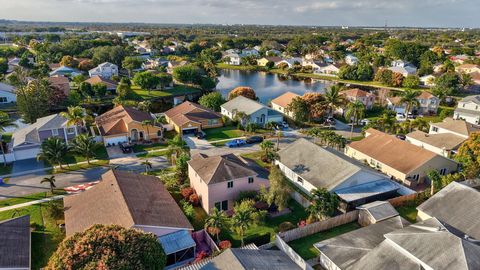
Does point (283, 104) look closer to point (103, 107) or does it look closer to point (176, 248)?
point (103, 107)

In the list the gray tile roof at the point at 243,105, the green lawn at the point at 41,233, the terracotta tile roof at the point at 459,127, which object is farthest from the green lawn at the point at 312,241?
the gray tile roof at the point at 243,105

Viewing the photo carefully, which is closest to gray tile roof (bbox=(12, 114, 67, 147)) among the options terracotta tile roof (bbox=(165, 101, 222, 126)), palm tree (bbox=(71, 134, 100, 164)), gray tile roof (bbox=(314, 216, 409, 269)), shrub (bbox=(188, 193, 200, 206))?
palm tree (bbox=(71, 134, 100, 164))

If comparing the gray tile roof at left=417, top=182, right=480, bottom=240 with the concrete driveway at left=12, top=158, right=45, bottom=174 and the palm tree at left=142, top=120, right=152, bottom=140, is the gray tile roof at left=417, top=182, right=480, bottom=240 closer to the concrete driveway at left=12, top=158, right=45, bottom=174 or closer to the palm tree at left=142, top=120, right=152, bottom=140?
the palm tree at left=142, top=120, right=152, bottom=140

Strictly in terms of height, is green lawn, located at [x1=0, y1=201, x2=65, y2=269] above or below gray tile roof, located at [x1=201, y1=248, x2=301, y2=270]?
below

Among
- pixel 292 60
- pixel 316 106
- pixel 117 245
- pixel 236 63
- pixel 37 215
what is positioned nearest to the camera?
pixel 117 245

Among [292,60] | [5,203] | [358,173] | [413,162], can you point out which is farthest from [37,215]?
[292,60]

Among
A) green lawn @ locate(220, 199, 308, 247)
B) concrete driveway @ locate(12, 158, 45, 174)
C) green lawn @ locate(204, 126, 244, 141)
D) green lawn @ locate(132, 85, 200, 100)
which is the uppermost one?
green lawn @ locate(132, 85, 200, 100)

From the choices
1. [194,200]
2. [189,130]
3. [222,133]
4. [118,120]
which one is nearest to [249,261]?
[194,200]
